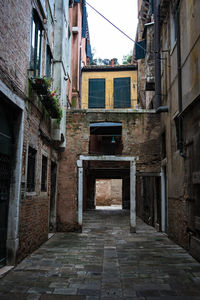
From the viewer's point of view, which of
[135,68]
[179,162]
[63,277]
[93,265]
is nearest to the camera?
[63,277]

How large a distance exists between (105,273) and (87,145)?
6.34m

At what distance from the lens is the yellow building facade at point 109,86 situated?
20.4 meters

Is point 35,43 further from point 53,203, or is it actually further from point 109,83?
point 109,83

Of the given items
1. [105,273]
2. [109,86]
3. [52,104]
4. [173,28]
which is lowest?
[105,273]

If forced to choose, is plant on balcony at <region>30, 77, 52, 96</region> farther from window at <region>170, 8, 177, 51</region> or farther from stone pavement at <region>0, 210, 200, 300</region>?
window at <region>170, 8, 177, 51</region>

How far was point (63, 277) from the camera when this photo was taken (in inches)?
198

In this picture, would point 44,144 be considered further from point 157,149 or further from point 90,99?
point 90,99

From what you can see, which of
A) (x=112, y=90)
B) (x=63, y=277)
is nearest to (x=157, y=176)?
(x=63, y=277)

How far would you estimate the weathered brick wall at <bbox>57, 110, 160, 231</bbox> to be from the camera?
10.8 m

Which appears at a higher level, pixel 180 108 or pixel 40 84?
pixel 40 84

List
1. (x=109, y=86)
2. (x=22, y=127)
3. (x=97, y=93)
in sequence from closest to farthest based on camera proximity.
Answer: (x=22, y=127) → (x=109, y=86) → (x=97, y=93)

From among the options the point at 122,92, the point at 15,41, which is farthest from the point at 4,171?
the point at 122,92

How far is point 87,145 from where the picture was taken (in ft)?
36.3

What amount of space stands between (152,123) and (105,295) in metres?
8.12
